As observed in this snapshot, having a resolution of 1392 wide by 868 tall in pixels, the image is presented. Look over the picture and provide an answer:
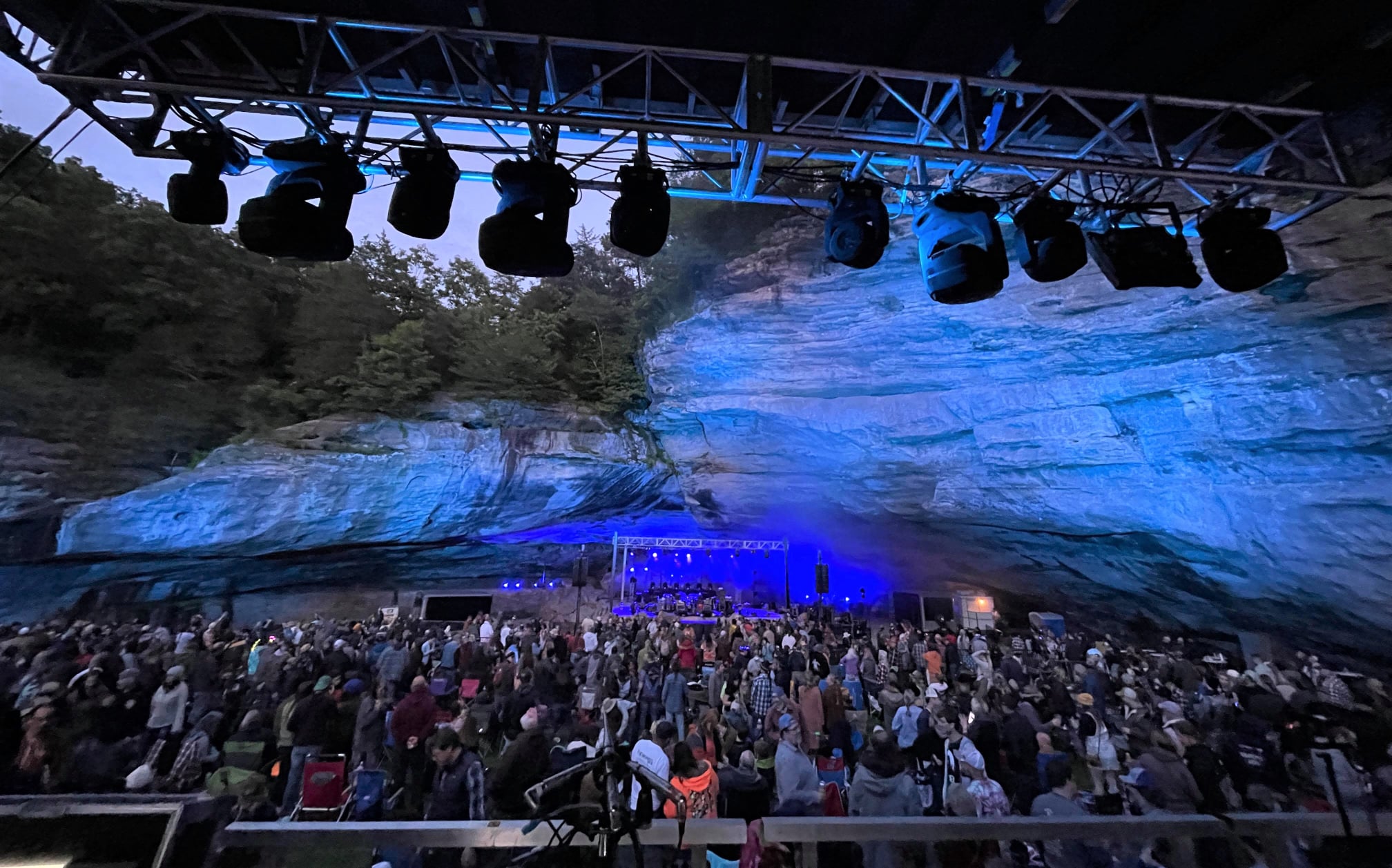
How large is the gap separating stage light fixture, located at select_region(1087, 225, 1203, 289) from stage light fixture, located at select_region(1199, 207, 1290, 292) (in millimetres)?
140

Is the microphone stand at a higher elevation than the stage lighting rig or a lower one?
lower

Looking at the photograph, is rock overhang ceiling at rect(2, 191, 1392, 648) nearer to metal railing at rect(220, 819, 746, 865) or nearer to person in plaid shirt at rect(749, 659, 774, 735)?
person in plaid shirt at rect(749, 659, 774, 735)

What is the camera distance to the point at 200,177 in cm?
362

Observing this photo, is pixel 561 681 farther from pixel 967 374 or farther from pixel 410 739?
pixel 967 374

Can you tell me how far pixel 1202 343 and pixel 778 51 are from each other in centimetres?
685

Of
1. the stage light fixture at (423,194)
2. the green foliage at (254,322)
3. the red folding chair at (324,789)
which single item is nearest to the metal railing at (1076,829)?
the stage light fixture at (423,194)

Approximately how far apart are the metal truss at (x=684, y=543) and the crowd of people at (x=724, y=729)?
5.17m

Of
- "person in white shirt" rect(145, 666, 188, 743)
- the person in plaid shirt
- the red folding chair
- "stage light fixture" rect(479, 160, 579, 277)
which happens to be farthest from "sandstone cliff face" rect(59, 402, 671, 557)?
"stage light fixture" rect(479, 160, 579, 277)

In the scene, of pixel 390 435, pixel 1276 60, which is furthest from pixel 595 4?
pixel 390 435

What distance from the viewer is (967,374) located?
9.41 meters

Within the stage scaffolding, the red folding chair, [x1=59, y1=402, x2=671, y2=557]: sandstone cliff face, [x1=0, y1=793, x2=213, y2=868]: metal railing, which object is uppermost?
[x1=59, y1=402, x2=671, y2=557]: sandstone cliff face

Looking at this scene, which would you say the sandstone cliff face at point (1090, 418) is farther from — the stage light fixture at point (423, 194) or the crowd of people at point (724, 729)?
the stage light fixture at point (423, 194)

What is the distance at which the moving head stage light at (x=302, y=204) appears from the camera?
334 cm

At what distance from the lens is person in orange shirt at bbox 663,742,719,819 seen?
405cm
